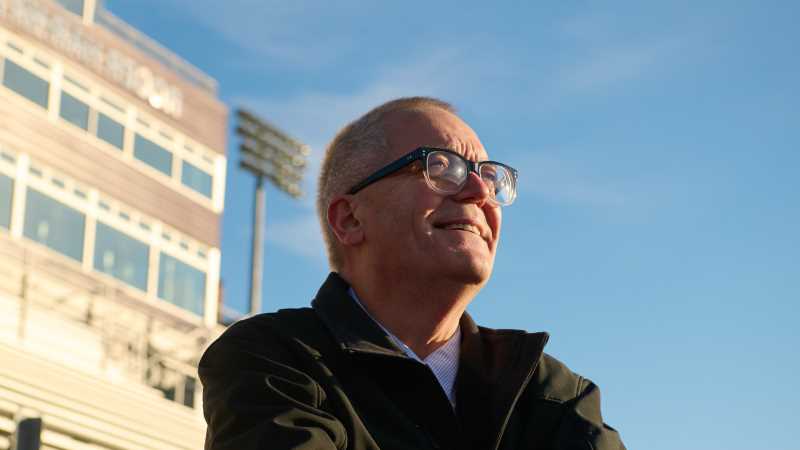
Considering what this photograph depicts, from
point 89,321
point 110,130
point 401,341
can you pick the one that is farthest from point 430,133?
point 110,130

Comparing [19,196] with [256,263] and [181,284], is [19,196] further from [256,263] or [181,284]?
[256,263]

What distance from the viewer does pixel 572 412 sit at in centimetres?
288

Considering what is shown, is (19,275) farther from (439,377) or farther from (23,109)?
(439,377)

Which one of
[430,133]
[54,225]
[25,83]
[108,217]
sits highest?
[25,83]

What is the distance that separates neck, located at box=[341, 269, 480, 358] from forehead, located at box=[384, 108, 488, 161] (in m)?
0.34

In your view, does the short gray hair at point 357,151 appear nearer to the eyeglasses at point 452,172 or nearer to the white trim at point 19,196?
the eyeglasses at point 452,172

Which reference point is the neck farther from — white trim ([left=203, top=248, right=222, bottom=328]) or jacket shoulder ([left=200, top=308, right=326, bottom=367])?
white trim ([left=203, top=248, right=222, bottom=328])

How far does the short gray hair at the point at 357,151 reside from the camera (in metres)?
3.32

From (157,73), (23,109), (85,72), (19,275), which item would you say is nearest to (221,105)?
(157,73)

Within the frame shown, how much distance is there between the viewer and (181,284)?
2511cm

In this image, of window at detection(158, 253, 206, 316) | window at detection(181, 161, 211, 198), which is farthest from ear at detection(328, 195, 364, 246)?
window at detection(181, 161, 211, 198)

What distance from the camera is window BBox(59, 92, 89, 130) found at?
894 inches

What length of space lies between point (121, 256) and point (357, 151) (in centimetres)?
2038

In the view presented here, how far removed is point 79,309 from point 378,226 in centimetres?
1797
